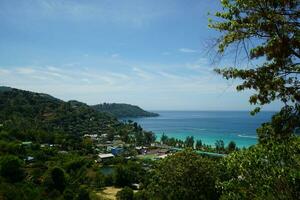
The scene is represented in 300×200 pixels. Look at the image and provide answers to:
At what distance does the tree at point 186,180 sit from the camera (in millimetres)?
10914

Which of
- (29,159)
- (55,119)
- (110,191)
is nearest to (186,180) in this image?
(110,191)

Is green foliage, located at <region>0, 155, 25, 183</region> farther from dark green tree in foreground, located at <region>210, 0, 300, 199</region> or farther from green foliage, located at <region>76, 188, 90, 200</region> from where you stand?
dark green tree in foreground, located at <region>210, 0, 300, 199</region>

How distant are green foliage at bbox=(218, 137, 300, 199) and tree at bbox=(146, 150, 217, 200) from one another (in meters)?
5.18

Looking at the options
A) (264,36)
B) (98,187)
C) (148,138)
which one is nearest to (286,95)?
(264,36)

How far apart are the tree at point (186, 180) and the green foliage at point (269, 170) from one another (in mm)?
5175

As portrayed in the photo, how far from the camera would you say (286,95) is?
4.25m

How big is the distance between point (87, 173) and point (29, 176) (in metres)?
7.52

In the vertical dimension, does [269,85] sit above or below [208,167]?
above

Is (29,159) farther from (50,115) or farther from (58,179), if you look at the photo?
(50,115)

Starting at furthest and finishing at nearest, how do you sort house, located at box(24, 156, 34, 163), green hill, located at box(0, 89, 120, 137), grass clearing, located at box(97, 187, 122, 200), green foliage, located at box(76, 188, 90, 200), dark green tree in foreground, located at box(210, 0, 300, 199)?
green hill, located at box(0, 89, 120, 137) < house, located at box(24, 156, 34, 163) < grass clearing, located at box(97, 187, 122, 200) < green foliage, located at box(76, 188, 90, 200) < dark green tree in foreground, located at box(210, 0, 300, 199)

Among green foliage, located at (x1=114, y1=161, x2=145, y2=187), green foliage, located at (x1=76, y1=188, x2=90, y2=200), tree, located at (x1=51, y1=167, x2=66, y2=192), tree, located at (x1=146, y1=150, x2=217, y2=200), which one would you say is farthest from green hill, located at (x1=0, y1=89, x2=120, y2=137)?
tree, located at (x1=146, y1=150, x2=217, y2=200)

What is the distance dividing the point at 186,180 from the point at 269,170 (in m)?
5.94

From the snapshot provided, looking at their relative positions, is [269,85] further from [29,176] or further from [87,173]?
[87,173]

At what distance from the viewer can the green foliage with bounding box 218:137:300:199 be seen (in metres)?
5.18
